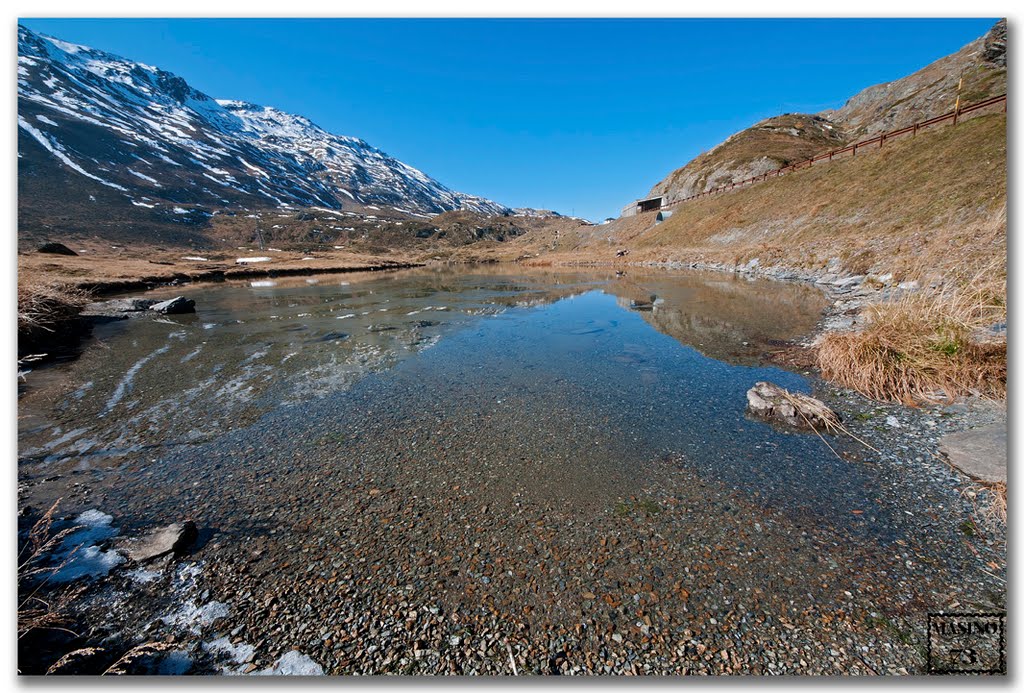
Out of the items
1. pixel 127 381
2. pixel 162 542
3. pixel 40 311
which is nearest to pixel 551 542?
pixel 162 542

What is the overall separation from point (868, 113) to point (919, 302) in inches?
4960

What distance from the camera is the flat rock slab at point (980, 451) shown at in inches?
211

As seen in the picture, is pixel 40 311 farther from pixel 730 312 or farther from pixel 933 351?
pixel 730 312

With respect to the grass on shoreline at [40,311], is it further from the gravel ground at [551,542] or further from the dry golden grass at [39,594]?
the dry golden grass at [39,594]

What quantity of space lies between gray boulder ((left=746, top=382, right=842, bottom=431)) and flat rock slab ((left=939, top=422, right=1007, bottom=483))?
149 centimetres

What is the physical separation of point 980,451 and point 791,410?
2.40 meters

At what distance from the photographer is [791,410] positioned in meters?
7.52

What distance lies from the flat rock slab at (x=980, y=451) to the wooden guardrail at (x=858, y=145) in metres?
37.0

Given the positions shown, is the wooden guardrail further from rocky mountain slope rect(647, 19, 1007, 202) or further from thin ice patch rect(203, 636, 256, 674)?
thin ice patch rect(203, 636, 256, 674)

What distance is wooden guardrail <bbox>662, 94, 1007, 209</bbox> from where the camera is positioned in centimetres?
3622

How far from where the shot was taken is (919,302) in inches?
A: 353

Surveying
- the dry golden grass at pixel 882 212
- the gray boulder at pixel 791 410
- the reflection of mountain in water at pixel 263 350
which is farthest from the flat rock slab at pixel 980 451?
the dry golden grass at pixel 882 212

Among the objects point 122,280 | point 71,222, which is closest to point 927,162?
point 122,280

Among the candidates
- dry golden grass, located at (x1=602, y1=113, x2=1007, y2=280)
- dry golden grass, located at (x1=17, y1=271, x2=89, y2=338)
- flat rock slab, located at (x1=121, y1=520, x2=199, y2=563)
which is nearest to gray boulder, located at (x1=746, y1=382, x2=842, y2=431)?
dry golden grass, located at (x1=602, y1=113, x2=1007, y2=280)
